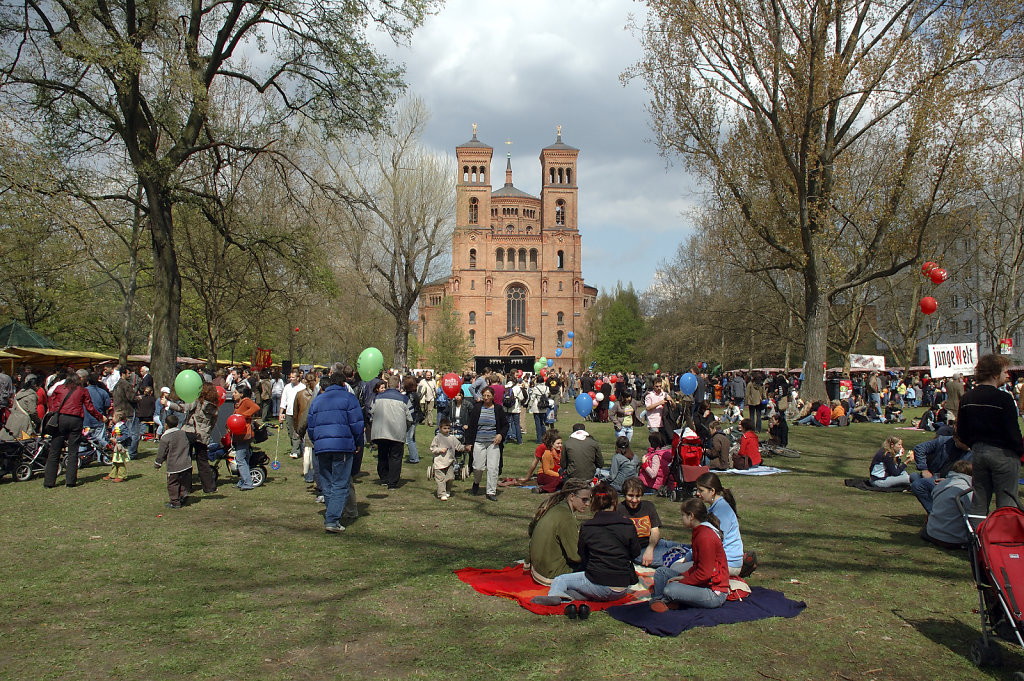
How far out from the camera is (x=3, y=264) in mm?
13742

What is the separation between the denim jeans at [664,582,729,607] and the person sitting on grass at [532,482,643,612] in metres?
0.44

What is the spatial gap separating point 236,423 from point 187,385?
2.43 m

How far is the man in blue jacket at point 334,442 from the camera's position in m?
7.48

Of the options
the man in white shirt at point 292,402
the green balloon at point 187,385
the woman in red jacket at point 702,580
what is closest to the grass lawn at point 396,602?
the woman in red jacket at point 702,580

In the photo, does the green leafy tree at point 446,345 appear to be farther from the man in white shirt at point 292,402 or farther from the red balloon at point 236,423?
the red balloon at point 236,423

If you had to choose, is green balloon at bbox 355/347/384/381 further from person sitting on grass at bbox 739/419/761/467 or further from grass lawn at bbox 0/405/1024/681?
person sitting on grass at bbox 739/419/761/467

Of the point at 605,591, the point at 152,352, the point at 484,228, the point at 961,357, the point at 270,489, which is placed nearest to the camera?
the point at 605,591

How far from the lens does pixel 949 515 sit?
22.4ft

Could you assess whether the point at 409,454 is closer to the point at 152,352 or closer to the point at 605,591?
the point at 152,352

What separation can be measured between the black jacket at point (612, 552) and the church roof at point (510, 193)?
7958cm

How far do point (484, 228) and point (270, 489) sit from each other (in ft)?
230

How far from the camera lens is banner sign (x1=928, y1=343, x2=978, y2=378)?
2300cm

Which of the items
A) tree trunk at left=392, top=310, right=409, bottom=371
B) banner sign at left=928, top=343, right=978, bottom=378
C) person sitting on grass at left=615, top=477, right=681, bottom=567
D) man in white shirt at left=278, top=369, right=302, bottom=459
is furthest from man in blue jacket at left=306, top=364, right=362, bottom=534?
tree trunk at left=392, top=310, right=409, bottom=371

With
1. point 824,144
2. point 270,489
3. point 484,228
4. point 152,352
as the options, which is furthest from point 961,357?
point 484,228
